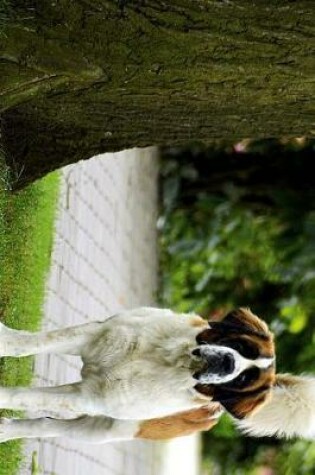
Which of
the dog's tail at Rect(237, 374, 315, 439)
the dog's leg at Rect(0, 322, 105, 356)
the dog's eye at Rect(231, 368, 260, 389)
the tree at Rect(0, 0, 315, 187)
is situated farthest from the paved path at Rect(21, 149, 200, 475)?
the tree at Rect(0, 0, 315, 187)

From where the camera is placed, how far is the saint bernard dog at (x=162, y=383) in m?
3.69

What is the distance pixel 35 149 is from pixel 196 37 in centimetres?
120

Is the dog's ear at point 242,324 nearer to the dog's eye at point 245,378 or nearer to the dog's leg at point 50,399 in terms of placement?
the dog's eye at point 245,378

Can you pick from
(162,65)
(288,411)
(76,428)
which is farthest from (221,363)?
(162,65)

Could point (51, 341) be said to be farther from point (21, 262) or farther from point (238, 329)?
point (21, 262)

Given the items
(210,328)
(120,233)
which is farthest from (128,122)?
(120,233)

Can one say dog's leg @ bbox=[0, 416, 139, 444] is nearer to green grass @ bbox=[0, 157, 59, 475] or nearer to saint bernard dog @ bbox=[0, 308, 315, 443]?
saint bernard dog @ bbox=[0, 308, 315, 443]

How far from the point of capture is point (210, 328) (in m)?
3.82

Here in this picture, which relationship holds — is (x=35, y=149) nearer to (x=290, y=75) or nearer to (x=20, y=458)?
(x=290, y=75)

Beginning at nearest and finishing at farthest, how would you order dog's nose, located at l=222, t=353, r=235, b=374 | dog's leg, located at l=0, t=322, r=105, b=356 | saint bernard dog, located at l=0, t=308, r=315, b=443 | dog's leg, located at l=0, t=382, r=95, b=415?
dog's nose, located at l=222, t=353, r=235, b=374
saint bernard dog, located at l=0, t=308, r=315, b=443
dog's leg, located at l=0, t=382, r=95, b=415
dog's leg, located at l=0, t=322, r=105, b=356

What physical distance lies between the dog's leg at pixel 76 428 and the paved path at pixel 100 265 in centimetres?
97

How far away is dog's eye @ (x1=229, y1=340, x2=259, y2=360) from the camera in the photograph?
3656 mm

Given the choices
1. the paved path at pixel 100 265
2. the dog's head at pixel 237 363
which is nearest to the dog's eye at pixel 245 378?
the dog's head at pixel 237 363

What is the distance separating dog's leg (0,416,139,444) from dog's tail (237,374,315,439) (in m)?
0.56
